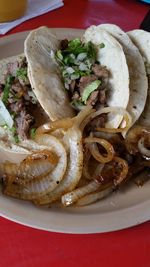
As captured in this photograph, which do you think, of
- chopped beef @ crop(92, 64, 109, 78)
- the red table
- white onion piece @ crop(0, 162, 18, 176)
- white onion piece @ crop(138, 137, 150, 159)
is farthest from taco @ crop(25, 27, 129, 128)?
the red table

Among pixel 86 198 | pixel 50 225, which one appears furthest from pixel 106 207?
pixel 50 225

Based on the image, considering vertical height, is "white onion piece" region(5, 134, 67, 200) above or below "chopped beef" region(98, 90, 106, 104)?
below

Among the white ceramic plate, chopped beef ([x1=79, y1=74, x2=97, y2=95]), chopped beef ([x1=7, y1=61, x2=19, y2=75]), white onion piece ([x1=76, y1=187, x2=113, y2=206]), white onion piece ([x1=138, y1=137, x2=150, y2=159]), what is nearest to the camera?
the white ceramic plate

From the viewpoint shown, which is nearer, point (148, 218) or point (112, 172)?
point (148, 218)

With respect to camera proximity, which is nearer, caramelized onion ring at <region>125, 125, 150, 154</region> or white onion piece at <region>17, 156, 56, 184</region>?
white onion piece at <region>17, 156, 56, 184</region>

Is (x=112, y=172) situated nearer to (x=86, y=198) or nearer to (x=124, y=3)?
(x=86, y=198)

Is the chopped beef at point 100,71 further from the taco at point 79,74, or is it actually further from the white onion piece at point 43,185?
the white onion piece at point 43,185

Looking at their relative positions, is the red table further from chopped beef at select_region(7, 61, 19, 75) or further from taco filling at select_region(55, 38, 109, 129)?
chopped beef at select_region(7, 61, 19, 75)
